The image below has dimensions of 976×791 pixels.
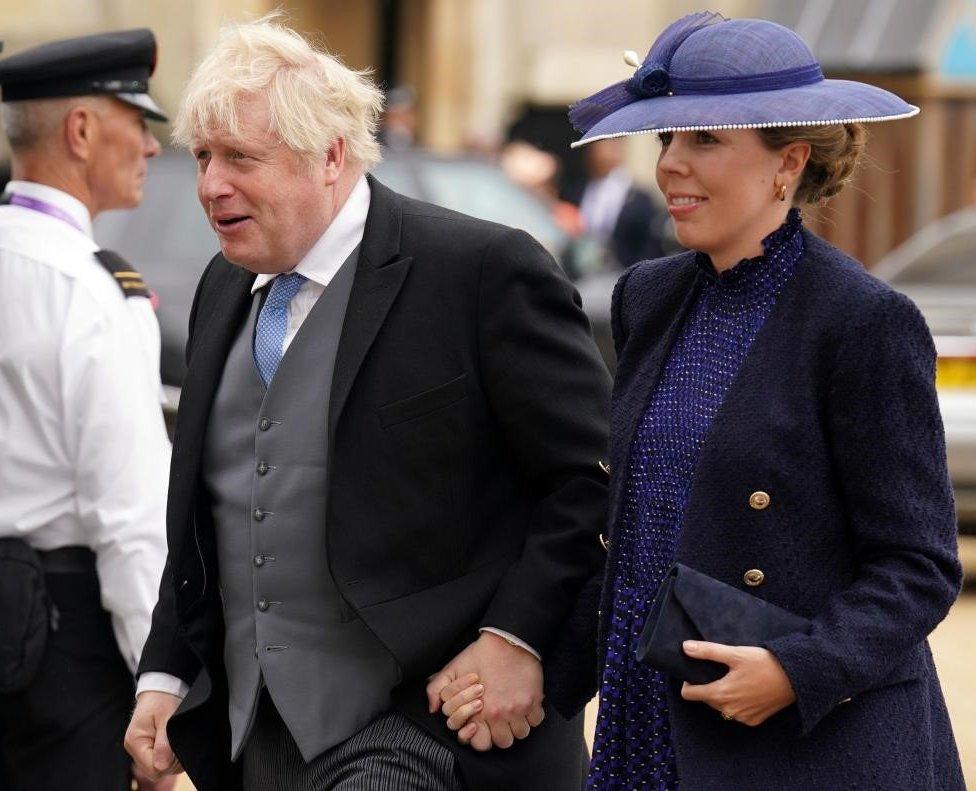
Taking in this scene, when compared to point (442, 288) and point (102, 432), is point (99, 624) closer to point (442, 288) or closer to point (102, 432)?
point (102, 432)

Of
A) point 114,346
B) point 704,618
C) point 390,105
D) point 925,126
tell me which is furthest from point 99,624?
point 390,105

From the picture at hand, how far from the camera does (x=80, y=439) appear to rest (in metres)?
3.96

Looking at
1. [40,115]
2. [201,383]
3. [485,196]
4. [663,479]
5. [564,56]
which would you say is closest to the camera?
[663,479]

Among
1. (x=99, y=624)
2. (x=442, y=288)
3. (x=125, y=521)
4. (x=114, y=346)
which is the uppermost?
(x=442, y=288)

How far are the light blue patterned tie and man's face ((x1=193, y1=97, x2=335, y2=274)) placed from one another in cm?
8

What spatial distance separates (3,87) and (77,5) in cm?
1986

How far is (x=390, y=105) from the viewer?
20.5 meters

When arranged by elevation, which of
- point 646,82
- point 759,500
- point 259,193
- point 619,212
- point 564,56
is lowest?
point 564,56

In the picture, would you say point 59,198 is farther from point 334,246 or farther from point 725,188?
point 725,188

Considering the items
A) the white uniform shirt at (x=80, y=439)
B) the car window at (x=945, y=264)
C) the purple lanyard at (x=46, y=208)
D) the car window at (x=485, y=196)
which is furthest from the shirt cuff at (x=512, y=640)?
the car window at (x=945, y=264)

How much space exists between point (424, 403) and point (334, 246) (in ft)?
1.09

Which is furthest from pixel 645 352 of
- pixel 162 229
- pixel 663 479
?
pixel 162 229

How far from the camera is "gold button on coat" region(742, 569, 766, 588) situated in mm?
2789

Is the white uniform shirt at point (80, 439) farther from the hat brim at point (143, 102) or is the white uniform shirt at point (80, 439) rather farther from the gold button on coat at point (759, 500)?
the gold button on coat at point (759, 500)
